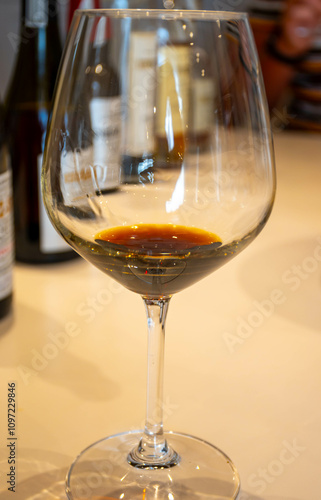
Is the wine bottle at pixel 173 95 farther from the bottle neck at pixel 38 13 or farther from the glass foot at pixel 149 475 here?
the bottle neck at pixel 38 13

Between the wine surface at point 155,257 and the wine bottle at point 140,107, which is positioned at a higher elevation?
the wine bottle at point 140,107

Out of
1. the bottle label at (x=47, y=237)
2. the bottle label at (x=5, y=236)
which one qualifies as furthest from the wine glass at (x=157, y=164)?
the bottle label at (x=47, y=237)

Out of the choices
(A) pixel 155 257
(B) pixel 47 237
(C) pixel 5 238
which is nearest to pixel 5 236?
(C) pixel 5 238

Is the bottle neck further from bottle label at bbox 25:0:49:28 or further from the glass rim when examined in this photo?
the glass rim

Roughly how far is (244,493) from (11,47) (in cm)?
75

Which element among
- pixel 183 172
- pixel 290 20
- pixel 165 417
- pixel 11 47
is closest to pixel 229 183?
pixel 183 172

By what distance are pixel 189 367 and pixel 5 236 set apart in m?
0.21

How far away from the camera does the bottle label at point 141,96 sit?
417 mm

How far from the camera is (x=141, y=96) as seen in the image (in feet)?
1.40

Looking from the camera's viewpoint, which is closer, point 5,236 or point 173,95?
point 173,95

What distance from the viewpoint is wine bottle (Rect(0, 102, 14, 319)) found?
614 millimetres

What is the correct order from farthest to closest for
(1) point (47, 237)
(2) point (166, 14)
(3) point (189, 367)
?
1. (1) point (47, 237)
2. (3) point (189, 367)
3. (2) point (166, 14)

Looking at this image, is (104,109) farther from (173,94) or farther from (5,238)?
(5,238)

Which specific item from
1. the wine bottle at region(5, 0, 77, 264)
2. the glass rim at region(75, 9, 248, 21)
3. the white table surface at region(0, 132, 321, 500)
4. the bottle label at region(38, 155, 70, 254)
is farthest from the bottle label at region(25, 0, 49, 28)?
the glass rim at region(75, 9, 248, 21)
